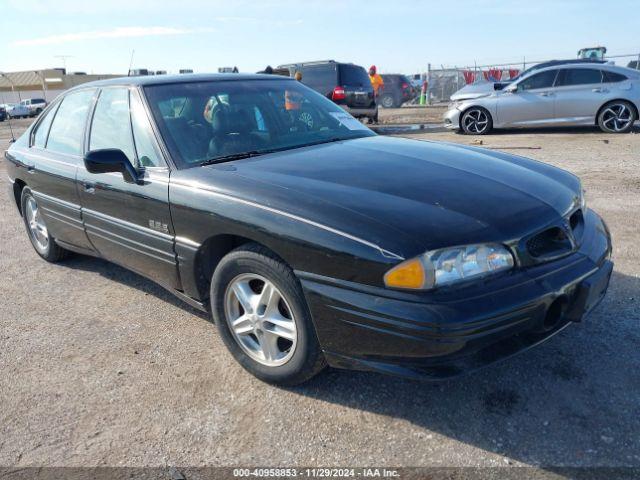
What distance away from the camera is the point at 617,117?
460 inches

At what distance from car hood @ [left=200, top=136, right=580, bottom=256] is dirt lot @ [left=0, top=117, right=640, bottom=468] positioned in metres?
0.83

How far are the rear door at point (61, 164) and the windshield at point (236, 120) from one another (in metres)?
0.99

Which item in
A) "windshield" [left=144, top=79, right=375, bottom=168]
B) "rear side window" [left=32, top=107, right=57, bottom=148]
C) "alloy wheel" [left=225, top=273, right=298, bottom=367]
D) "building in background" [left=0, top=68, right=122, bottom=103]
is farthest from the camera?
"building in background" [left=0, top=68, right=122, bottom=103]

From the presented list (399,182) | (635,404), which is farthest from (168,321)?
(635,404)

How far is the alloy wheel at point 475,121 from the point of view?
41.7 feet

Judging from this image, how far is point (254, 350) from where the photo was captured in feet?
9.50

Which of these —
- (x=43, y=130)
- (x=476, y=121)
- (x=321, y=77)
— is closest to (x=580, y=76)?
(x=476, y=121)

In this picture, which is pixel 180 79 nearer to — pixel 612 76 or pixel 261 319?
pixel 261 319

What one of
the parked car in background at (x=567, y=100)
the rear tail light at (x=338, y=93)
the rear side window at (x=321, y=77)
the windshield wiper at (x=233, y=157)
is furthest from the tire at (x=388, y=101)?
the windshield wiper at (x=233, y=157)

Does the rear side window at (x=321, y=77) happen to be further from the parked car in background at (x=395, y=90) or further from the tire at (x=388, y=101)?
the tire at (x=388, y=101)

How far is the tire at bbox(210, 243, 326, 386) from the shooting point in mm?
2527

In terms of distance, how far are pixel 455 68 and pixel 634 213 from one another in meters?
21.3

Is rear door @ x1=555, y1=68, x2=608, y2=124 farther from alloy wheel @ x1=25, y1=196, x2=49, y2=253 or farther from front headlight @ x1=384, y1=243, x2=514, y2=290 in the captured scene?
front headlight @ x1=384, y1=243, x2=514, y2=290

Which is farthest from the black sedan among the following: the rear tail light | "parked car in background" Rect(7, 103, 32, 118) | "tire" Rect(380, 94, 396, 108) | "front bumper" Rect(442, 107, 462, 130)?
"parked car in background" Rect(7, 103, 32, 118)
